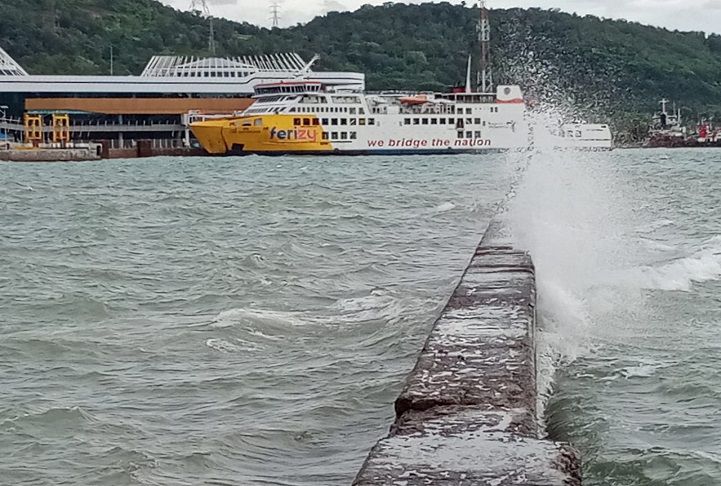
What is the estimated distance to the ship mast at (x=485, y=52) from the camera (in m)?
72.2

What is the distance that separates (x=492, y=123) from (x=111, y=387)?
60.9 m

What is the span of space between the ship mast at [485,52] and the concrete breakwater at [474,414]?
66.0 meters

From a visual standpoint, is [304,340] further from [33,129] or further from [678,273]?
[33,129]

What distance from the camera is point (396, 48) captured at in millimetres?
120312

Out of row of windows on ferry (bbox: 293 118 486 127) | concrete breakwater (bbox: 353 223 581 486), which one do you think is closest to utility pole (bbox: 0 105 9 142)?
row of windows on ferry (bbox: 293 118 486 127)

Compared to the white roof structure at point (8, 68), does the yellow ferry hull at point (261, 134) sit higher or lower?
lower

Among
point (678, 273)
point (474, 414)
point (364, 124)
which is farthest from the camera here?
point (364, 124)

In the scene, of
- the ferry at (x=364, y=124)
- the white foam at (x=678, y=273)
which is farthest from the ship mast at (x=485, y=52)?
the white foam at (x=678, y=273)

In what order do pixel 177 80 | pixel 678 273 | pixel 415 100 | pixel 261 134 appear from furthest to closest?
pixel 177 80, pixel 415 100, pixel 261 134, pixel 678 273

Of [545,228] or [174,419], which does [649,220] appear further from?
[174,419]

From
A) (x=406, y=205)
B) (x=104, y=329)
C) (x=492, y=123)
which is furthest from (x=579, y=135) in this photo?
(x=104, y=329)

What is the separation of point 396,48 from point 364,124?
58613 millimetres

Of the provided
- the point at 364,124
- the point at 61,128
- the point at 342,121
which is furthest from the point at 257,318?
the point at 61,128

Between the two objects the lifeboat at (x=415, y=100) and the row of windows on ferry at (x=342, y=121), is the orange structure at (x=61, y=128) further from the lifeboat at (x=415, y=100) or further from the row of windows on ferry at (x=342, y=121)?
the lifeboat at (x=415, y=100)
